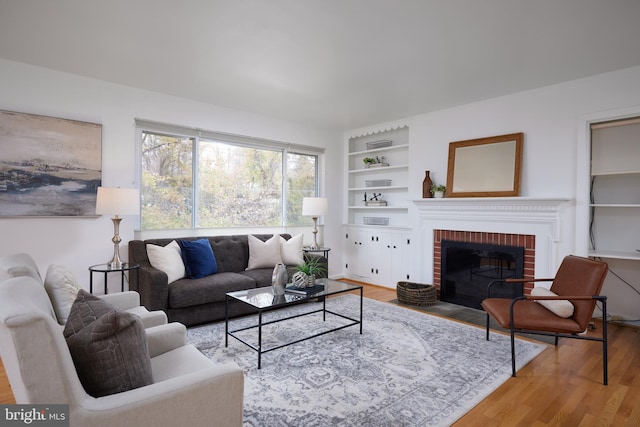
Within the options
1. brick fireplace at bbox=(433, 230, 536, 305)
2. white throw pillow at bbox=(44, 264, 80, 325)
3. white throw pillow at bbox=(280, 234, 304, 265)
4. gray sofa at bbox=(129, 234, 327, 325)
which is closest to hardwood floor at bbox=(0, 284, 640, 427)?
white throw pillow at bbox=(44, 264, 80, 325)

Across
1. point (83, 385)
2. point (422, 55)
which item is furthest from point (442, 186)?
point (83, 385)

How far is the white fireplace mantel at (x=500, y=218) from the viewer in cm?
369

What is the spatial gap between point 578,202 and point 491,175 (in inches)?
Answer: 36.3

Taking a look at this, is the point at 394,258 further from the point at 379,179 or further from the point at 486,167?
the point at 486,167

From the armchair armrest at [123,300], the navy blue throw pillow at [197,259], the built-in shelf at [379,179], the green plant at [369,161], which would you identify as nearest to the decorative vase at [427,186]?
the built-in shelf at [379,179]

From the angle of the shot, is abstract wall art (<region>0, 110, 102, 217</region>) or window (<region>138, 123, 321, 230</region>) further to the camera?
window (<region>138, 123, 321, 230</region>)

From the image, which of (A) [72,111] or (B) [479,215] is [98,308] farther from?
(B) [479,215]

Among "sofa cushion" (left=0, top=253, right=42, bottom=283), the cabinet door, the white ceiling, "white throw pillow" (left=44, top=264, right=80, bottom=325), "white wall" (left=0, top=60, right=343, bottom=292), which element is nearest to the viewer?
"sofa cushion" (left=0, top=253, right=42, bottom=283)

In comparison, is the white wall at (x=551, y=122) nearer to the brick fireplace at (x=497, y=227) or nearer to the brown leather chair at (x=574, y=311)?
the brick fireplace at (x=497, y=227)

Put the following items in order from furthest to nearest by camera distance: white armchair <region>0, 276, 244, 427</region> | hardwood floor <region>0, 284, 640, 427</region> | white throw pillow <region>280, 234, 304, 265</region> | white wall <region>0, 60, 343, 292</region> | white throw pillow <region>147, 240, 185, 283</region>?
white throw pillow <region>280, 234, 304, 265</region> < white throw pillow <region>147, 240, 185, 283</region> < white wall <region>0, 60, 343, 292</region> < hardwood floor <region>0, 284, 640, 427</region> < white armchair <region>0, 276, 244, 427</region>

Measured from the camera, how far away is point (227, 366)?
54.6 inches

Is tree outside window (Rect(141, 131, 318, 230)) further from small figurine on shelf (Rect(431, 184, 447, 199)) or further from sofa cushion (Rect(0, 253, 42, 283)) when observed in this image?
sofa cushion (Rect(0, 253, 42, 283))

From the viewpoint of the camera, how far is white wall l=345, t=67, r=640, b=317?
342 cm

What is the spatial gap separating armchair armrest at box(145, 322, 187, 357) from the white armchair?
535 millimetres
